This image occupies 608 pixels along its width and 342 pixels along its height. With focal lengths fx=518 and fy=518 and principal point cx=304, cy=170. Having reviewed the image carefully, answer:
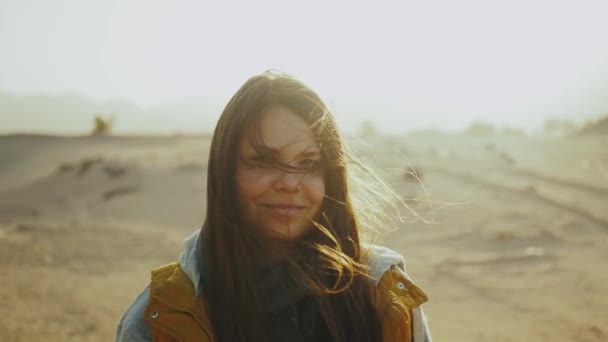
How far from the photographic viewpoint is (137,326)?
1718 mm

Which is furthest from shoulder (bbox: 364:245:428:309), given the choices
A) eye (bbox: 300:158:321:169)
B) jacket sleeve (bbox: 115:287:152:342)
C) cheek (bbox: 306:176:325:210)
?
jacket sleeve (bbox: 115:287:152:342)

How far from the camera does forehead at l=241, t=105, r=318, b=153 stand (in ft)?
6.15

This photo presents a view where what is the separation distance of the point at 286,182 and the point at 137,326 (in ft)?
2.28

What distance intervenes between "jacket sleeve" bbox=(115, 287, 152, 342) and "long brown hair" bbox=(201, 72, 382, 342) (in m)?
0.21

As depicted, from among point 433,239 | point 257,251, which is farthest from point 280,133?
point 433,239

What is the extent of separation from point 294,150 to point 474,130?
80.6ft

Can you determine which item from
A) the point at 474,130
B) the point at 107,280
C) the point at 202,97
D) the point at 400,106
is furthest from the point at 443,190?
the point at 202,97

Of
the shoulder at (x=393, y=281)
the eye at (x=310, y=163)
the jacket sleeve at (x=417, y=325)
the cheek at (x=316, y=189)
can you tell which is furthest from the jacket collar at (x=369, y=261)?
the eye at (x=310, y=163)

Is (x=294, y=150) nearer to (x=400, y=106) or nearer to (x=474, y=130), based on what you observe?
(x=474, y=130)

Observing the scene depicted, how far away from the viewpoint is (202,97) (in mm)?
165000

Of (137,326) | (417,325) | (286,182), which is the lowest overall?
(417,325)

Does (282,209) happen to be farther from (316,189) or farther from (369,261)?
(369,261)

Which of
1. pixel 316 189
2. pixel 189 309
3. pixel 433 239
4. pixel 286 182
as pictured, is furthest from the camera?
pixel 433 239

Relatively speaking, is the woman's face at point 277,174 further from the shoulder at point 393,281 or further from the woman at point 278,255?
the shoulder at point 393,281
